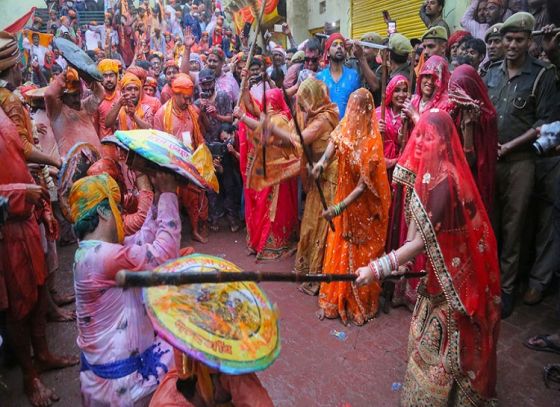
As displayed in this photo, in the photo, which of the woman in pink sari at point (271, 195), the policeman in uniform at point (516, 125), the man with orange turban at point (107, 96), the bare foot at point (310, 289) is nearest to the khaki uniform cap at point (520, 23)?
the policeman in uniform at point (516, 125)

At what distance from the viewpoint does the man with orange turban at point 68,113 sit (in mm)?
4902

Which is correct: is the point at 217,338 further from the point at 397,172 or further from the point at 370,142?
the point at 370,142

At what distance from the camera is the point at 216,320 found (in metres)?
1.53

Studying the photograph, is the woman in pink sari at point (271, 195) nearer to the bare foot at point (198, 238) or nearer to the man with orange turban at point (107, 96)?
the bare foot at point (198, 238)

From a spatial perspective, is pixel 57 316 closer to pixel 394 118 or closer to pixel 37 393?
pixel 37 393

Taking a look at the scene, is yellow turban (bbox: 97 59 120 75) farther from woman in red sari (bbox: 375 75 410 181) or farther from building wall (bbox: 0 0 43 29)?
building wall (bbox: 0 0 43 29)

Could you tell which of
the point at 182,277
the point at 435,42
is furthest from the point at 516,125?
the point at 182,277

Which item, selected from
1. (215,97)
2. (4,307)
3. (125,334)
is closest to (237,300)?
(125,334)

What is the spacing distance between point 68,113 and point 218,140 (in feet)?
7.55

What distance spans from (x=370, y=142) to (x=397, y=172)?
1.29 metres

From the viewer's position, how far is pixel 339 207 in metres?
3.76

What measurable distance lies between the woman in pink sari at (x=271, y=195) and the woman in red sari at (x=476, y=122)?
6.48 feet

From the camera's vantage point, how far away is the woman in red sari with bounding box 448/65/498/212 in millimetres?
3391

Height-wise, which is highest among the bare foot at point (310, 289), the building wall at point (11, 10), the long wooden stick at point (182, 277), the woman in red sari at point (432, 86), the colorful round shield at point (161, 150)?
the building wall at point (11, 10)
